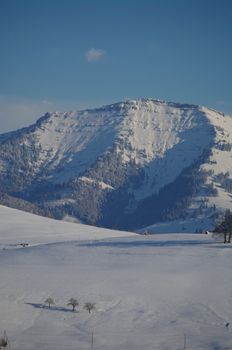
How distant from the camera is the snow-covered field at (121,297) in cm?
4325

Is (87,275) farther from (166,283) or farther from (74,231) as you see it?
(74,231)

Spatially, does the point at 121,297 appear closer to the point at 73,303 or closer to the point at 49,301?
the point at 73,303

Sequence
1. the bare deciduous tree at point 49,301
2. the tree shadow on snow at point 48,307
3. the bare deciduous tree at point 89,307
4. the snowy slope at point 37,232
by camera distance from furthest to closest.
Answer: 1. the snowy slope at point 37,232
2. the bare deciduous tree at point 49,301
3. the tree shadow on snow at point 48,307
4. the bare deciduous tree at point 89,307

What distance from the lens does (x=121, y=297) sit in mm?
55844

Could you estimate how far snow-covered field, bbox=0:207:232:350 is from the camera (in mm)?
43250

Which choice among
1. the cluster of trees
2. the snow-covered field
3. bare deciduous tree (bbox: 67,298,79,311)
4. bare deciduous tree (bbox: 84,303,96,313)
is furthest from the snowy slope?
bare deciduous tree (bbox: 84,303,96,313)

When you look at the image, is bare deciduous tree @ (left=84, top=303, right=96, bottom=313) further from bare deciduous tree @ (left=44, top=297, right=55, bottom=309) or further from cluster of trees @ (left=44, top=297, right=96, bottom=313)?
bare deciduous tree @ (left=44, top=297, right=55, bottom=309)

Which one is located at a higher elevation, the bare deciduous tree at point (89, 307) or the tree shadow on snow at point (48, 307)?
the bare deciduous tree at point (89, 307)

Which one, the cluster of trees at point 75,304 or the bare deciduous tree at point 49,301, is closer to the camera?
the cluster of trees at point 75,304

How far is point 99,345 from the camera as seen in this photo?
41.7 metres

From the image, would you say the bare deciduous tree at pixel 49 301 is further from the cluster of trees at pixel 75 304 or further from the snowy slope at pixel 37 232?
the snowy slope at pixel 37 232

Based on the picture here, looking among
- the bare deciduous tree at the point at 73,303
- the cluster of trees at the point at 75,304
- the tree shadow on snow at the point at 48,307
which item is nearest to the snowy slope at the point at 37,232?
the tree shadow on snow at the point at 48,307

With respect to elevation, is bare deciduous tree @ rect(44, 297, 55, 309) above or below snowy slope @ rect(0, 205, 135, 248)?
below

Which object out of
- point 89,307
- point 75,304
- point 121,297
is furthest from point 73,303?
point 121,297
